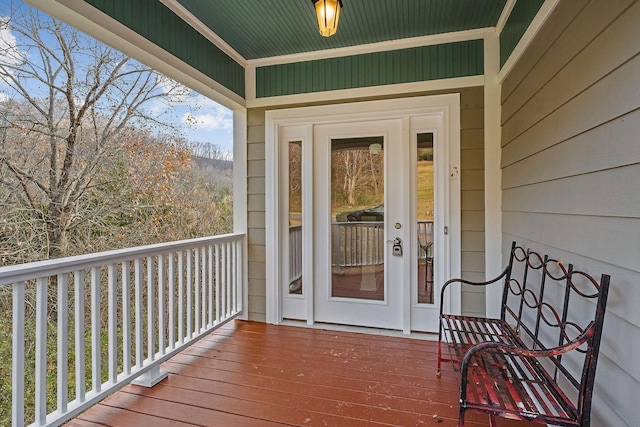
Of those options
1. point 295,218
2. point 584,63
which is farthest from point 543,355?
point 295,218

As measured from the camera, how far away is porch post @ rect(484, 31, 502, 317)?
278cm

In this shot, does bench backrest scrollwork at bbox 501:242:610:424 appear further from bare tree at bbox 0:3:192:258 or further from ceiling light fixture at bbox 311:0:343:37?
bare tree at bbox 0:3:192:258

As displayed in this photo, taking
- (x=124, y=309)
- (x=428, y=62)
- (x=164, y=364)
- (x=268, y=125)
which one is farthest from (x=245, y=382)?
(x=428, y=62)

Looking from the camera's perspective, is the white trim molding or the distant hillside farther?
the distant hillside

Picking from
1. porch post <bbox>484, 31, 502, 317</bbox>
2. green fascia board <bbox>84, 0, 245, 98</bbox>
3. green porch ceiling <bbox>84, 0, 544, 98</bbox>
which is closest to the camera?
green fascia board <bbox>84, 0, 245, 98</bbox>

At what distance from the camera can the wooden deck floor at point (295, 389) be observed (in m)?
1.81

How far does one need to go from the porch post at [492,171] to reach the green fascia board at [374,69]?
94 mm

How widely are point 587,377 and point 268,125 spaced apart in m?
3.09

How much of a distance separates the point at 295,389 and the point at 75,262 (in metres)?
1.51

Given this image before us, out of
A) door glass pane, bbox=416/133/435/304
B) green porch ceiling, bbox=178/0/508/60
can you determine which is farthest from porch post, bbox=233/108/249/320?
door glass pane, bbox=416/133/435/304

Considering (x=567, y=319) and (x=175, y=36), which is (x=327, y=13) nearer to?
(x=175, y=36)

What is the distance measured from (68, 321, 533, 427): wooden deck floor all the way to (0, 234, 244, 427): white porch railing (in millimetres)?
144

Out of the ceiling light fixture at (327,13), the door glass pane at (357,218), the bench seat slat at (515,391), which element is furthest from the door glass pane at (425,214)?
the ceiling light fixture at (327,13)

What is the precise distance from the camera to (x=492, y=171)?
9.16 ft
